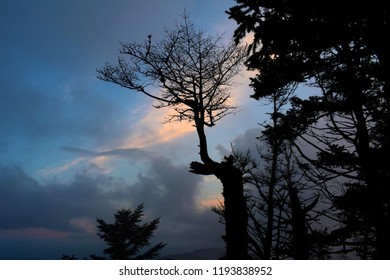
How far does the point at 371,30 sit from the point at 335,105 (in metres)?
3.23

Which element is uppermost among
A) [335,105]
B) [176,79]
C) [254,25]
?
[254,25]

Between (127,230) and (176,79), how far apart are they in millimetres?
25426

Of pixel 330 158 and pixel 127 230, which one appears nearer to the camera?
pixel 330 158

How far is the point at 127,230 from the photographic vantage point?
3020cm

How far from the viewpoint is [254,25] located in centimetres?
825

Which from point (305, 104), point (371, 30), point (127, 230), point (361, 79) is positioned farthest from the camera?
point (127, 230)

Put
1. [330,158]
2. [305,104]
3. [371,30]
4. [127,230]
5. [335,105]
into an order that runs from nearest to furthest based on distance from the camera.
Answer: [371,30] < [335,105] < [305,104] < [330,158] < [127,230]

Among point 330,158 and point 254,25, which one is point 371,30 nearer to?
point 254,25
